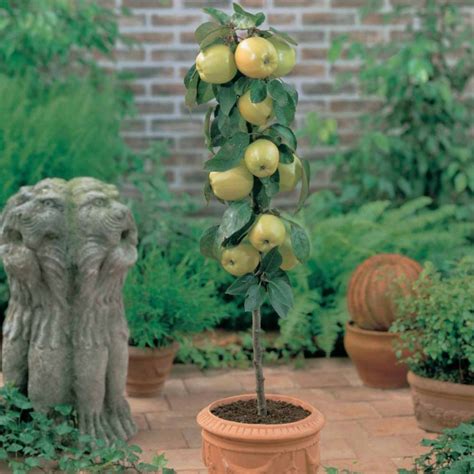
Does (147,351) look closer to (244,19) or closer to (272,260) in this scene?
(272,260)

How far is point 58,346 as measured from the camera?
4.43 m

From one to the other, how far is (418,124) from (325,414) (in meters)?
2.73

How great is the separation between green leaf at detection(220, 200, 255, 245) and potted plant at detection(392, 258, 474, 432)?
155 centimetres

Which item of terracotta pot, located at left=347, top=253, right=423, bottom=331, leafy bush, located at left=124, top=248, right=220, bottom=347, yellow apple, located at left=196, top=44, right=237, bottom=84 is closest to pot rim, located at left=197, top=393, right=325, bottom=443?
yellow apple, located at left=196, top=44, right=237, bottom=84

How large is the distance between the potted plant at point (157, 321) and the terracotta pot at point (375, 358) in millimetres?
807

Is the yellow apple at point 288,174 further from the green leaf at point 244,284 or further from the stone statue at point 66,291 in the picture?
the stone statue at point 66,291

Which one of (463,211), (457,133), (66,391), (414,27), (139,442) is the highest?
(414,27)

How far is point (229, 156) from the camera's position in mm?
3342

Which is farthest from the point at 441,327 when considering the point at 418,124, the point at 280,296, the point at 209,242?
the point at 418,124

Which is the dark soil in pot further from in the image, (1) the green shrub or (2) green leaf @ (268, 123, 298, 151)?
(1) the green shrub

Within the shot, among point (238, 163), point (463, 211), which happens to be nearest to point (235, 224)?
point (238, 163)

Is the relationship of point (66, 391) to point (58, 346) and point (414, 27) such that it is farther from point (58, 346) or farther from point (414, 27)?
point (414, 27)

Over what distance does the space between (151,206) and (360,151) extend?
1.51 meters

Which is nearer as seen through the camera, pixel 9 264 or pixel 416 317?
pixel 9 264
